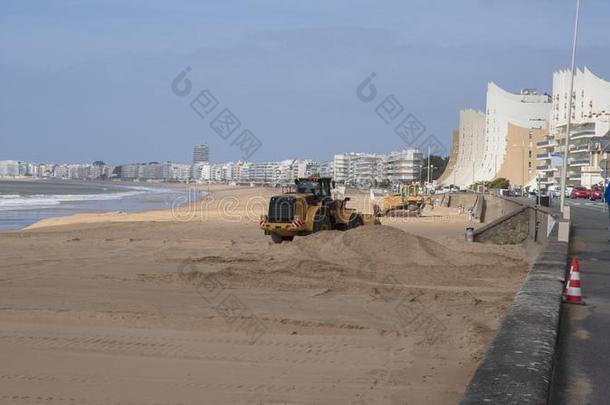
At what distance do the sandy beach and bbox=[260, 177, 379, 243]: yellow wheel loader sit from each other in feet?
8.36

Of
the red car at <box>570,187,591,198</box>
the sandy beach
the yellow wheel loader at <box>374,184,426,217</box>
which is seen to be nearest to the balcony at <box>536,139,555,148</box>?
the red car at <box>570,187,591,198</box>

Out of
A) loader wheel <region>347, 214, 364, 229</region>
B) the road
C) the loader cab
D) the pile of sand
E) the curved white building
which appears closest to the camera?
the road

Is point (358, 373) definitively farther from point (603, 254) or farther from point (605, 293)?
point (603, 254)

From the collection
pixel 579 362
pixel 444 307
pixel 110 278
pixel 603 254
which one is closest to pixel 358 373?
pixel 579 362

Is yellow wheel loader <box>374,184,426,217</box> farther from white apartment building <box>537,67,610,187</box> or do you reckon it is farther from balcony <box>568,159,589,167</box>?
balcony <box>568,159,589,167</box>

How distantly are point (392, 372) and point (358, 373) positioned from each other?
314 mm

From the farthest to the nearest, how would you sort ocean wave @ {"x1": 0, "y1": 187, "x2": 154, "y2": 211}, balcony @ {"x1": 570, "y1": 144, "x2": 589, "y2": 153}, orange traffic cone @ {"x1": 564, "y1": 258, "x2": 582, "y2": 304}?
balcony @ {"x1": 570, "y1": 144, "x2": 589, "y2": 153} → ocean wave @ {"x1": 0, "y1": 187, "x2": 154, "y2": 211} → orange traffic cone @ {"x1": 564, "y1": 258, "x2": 582, "y2": 304}

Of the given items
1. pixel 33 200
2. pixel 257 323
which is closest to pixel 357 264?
pixel 257 323

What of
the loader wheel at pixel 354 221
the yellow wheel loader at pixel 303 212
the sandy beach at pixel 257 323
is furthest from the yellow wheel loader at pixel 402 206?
the sandy beach at pixel 257 323

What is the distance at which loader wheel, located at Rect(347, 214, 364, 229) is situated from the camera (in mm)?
24031

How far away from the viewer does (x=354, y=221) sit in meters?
24.3

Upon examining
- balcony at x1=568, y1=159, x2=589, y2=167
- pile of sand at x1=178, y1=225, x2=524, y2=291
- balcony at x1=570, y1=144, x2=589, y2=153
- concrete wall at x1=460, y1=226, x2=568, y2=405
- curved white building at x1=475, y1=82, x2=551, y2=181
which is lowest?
pile of sand at x1=178, y1=225, x2=524, y2=291

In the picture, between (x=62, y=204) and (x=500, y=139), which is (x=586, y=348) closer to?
(x=62, y=204)

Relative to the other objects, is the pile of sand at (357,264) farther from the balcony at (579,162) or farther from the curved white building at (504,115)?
the curved white building at (504,115)
